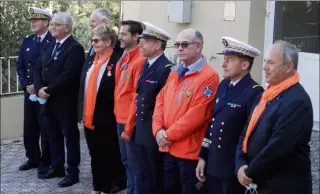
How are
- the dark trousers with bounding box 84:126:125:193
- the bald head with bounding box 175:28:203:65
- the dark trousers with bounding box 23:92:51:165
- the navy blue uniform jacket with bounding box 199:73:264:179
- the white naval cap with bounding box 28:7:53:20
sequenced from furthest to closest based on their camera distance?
the dark trousers with bounding box 23:92:51:165
the white naval cap with bounding box 28:7:53:20
the dark trousers with bounding box 84:126:125:193
the bald head with bounding box 175:28:203:65
the navy blue uniform jacket with bounding box 199:73:264:179

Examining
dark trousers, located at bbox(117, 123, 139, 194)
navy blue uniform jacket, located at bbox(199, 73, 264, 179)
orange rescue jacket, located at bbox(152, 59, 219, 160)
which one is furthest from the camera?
dark trousers, located at bbox(117, 123, 139, 194)

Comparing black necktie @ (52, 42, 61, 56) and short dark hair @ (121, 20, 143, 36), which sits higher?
short dark hair @ (121, 20, 143, 36)

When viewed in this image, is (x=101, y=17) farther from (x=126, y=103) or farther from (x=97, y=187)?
(x=97, y=187)

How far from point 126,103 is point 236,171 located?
1.68 meters

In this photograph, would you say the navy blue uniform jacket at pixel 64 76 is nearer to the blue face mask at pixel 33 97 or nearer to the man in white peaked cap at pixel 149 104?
the blue face mask at pixel 33 97

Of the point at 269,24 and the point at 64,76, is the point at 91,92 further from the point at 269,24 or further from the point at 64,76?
the point at 269,24

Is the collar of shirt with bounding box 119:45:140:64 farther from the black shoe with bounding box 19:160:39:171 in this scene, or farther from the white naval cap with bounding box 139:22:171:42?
the black shoe with bounding box 19:160:39:171

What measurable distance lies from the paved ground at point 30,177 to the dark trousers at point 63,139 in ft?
0.65

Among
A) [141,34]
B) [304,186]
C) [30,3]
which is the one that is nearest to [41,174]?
[141,34]

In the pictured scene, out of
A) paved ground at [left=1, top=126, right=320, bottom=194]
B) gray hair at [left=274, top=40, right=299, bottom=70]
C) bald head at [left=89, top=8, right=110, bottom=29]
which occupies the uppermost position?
bald head at [left=89, top=8, right=110, bottom=29]

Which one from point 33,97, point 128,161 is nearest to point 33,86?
point 33,97

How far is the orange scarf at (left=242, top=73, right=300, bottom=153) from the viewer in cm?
367

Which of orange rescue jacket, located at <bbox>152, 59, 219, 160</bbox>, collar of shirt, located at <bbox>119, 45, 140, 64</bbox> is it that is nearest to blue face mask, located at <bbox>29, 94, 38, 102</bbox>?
collar of shirt, located at <bbox>119, 45, 140, 64</bbox>

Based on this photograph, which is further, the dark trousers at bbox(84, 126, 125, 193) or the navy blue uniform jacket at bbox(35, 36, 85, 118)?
the navy blue uniform jacket at bbox(35, 36, 85, 118)
